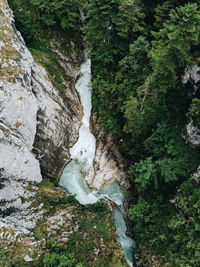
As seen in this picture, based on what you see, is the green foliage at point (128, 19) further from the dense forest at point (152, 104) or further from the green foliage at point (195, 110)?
the green foliage at point (195, 110)

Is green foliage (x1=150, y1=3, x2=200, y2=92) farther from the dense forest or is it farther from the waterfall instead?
the waterfall

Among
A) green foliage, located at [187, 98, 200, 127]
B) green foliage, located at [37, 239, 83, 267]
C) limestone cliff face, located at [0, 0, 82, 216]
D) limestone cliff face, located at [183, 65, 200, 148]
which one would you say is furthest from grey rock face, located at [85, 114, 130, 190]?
green foliage, located at [187, 98, 200, 127]

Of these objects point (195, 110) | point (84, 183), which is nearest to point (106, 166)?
point (84, 183)

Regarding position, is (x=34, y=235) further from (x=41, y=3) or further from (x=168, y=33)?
(x=41, y=3)

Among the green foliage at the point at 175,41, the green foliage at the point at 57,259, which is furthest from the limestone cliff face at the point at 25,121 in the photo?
the green foliage at the point at 175,41

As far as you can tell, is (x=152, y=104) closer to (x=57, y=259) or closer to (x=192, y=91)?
(x=192, y=91)

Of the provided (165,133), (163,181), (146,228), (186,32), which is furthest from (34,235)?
(186,32)
